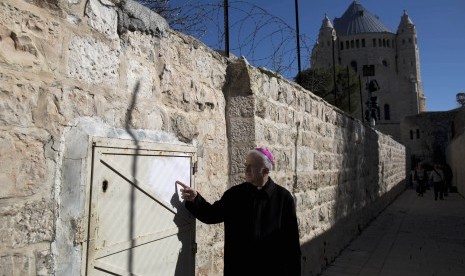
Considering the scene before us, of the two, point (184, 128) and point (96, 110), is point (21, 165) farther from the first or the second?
point (184, 128)

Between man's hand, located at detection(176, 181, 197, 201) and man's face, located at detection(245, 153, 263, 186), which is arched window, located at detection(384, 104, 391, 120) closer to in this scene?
man's face, located at detection(245, 153, 263, 186)

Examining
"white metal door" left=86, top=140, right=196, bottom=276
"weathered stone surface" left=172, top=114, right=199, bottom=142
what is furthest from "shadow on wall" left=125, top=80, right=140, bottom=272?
"weathered stone surface" left=172, top=114, right=199, bottom=142

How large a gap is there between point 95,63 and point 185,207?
47.6 inches

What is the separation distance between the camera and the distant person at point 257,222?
7.98ft

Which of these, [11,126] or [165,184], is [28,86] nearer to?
[11,126]

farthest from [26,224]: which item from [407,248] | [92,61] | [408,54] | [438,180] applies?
[408,54]

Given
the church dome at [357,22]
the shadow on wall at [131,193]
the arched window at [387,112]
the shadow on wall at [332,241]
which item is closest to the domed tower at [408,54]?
the church dome at [357,22]

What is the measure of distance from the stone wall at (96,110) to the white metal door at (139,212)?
8 cm

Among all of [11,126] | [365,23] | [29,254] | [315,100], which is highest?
[365,23]

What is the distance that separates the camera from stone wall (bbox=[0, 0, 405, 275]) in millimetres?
1621

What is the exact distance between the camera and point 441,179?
14.9m

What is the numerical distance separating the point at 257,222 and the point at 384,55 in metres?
65.7

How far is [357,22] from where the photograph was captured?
63875 mm

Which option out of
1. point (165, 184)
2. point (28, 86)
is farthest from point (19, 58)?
point (165, 184)
